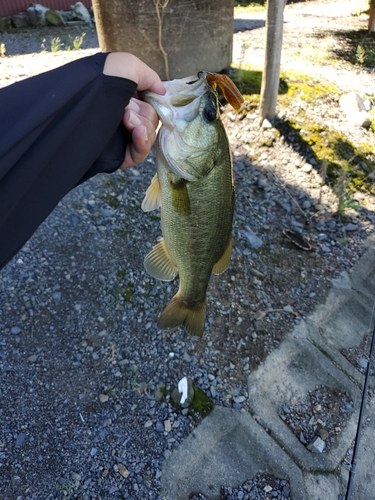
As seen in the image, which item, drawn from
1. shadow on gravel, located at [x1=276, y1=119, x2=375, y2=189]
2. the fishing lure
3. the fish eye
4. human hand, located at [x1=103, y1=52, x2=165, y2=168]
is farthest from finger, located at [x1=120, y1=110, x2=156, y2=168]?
shadow on gravel, located at [x1=276, y1=119, x2=375, y2=189]

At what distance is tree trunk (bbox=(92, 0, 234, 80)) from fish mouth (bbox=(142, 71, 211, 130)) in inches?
134

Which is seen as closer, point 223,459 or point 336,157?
point 223,459

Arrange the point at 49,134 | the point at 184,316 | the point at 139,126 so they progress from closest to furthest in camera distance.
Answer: the point at 49,134 → the point at 139,126 → the point at 184,316

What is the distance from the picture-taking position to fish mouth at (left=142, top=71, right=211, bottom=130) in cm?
171

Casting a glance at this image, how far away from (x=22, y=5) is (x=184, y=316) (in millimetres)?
12807

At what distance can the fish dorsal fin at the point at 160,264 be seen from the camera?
7.09ft

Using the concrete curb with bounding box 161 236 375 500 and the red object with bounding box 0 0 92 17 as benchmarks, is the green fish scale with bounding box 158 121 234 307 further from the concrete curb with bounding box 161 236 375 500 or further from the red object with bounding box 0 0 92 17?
the red object with bounding box 0 0 92 17

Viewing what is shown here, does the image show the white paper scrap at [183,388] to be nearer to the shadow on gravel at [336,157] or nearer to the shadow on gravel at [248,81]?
the shadow on gravel at [336,157]

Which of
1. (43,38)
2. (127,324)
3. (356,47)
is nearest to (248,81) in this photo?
(356,47)

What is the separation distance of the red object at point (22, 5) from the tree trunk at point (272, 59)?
9.73 m

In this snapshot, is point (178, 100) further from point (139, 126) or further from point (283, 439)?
point (283, 439)

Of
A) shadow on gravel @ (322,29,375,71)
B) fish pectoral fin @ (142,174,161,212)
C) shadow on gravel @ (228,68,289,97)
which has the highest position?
fish pectoral fin @ (142,174,161,212)

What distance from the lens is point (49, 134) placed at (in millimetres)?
1290

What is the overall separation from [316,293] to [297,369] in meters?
0.88
